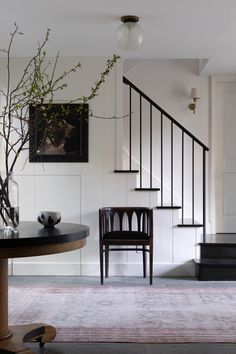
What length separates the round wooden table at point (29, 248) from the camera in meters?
2.21

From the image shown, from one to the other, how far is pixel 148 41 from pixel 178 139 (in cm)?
177

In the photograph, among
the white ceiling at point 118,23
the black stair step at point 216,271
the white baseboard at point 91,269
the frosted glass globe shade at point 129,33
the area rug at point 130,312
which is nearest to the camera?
the area rug at point 130,312

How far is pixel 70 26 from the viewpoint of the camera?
3898 mm

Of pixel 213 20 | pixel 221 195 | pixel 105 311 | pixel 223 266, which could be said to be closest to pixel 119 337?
pixel 105 311

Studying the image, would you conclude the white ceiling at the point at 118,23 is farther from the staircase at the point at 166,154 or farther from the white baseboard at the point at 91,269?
the white baseboard at the point at 91,269

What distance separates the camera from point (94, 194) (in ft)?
15.9

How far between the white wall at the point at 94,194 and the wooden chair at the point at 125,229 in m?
0.20

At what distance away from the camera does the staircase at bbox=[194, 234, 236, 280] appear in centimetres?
448

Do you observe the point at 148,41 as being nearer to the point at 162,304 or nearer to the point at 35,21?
the point at 35,21

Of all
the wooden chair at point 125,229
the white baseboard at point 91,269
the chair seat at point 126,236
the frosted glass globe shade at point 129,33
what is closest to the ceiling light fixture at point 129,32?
the frosted glass globe shade at point 129,33

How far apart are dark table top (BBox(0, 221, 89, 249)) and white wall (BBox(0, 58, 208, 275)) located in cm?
207

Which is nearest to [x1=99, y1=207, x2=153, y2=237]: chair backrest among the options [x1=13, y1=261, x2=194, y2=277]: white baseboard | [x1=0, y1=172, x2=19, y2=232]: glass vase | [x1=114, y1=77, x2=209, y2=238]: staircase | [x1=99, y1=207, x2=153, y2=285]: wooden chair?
[x1=99, y1=207, x2=153, y2=285]: wooden chair

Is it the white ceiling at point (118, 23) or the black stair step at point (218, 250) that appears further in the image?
the black stair step at point (218, 250)

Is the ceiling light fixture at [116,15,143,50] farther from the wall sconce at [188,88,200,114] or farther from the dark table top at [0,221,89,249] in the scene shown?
the wall sconce at [188,88,200,114]
